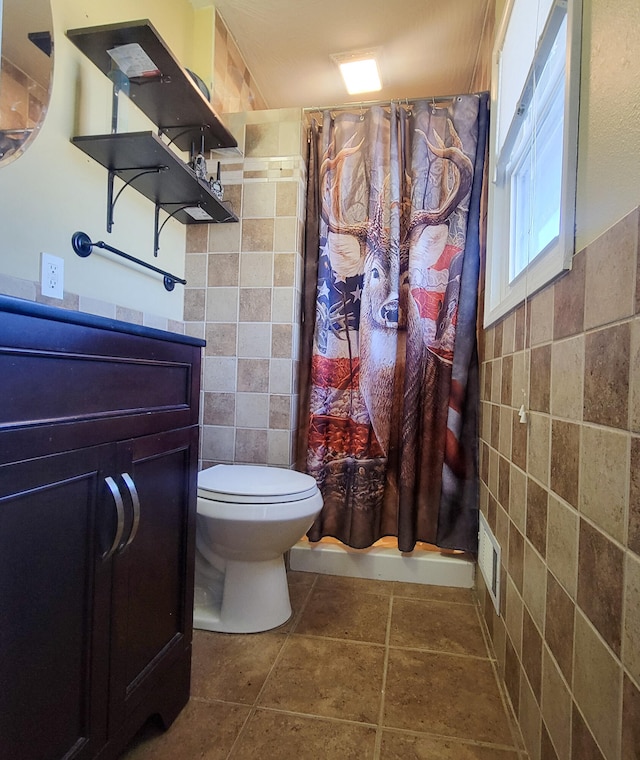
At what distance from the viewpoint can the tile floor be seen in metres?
0.99

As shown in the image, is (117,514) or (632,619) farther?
(117,514)

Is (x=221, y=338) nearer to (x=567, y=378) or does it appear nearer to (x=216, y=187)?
(x=216, y=187)

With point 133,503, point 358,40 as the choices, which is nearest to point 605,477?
point 133,503

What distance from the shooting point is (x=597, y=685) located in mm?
642

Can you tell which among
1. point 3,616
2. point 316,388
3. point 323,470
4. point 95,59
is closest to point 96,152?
point 95,59

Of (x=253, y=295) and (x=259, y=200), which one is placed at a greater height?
(x=259, y=200)

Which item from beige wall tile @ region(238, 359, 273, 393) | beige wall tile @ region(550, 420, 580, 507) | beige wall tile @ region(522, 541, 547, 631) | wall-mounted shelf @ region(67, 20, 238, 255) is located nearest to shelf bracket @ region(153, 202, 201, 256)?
wall-mounted shelf @ region(67, 20, 238, 255)

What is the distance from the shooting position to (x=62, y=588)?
67 centimetres

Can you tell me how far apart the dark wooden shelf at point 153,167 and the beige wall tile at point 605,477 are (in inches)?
52.0

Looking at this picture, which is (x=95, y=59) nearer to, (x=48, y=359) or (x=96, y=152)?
(x=96, y=152)

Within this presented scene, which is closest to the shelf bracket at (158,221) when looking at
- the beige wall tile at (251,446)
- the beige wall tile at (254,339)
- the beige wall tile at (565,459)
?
the beige wall tile at (254,339)

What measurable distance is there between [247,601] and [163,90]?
1720 millimetres

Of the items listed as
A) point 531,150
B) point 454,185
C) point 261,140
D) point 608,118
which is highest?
point 261,140

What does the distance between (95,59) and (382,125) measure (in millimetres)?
1100
